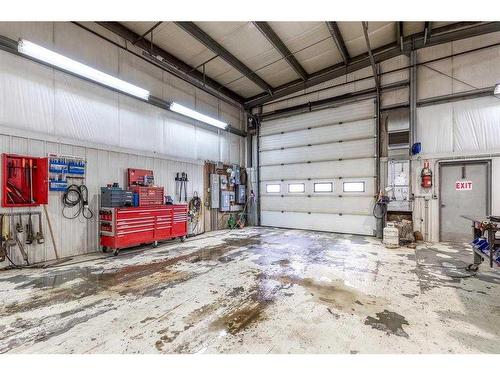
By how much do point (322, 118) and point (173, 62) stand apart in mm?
4716

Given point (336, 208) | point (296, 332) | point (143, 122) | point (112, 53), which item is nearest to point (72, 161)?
point (143, 122)

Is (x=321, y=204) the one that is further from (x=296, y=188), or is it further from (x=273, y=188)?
(x=273, y=188)

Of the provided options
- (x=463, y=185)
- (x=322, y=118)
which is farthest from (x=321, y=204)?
(x=463, y=185)

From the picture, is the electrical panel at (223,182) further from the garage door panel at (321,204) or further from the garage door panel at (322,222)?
the garage door panel at (322,222)

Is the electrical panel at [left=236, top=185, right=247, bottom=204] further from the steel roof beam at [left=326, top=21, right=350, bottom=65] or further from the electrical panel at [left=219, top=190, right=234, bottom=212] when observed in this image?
the steel roof beam at [left=326, top=21, right=350, bottom=65]

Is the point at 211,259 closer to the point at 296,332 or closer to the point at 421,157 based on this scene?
the point at 296,332

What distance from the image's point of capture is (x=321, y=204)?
7.62 meters

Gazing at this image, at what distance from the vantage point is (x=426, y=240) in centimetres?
593

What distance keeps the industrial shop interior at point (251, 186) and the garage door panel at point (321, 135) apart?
5cm

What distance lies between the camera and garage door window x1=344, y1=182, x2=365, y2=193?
691 centimetres

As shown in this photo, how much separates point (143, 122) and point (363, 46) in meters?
6.07

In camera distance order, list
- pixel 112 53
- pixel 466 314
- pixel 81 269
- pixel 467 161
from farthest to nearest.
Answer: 1. pixel 467 161
2. pixel 112 53
3. pixel 81 269
4. pixel 466 314

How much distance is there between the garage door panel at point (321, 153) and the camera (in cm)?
687

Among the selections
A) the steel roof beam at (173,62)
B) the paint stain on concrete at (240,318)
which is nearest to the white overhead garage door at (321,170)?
the steel roof beam at (173,62)
